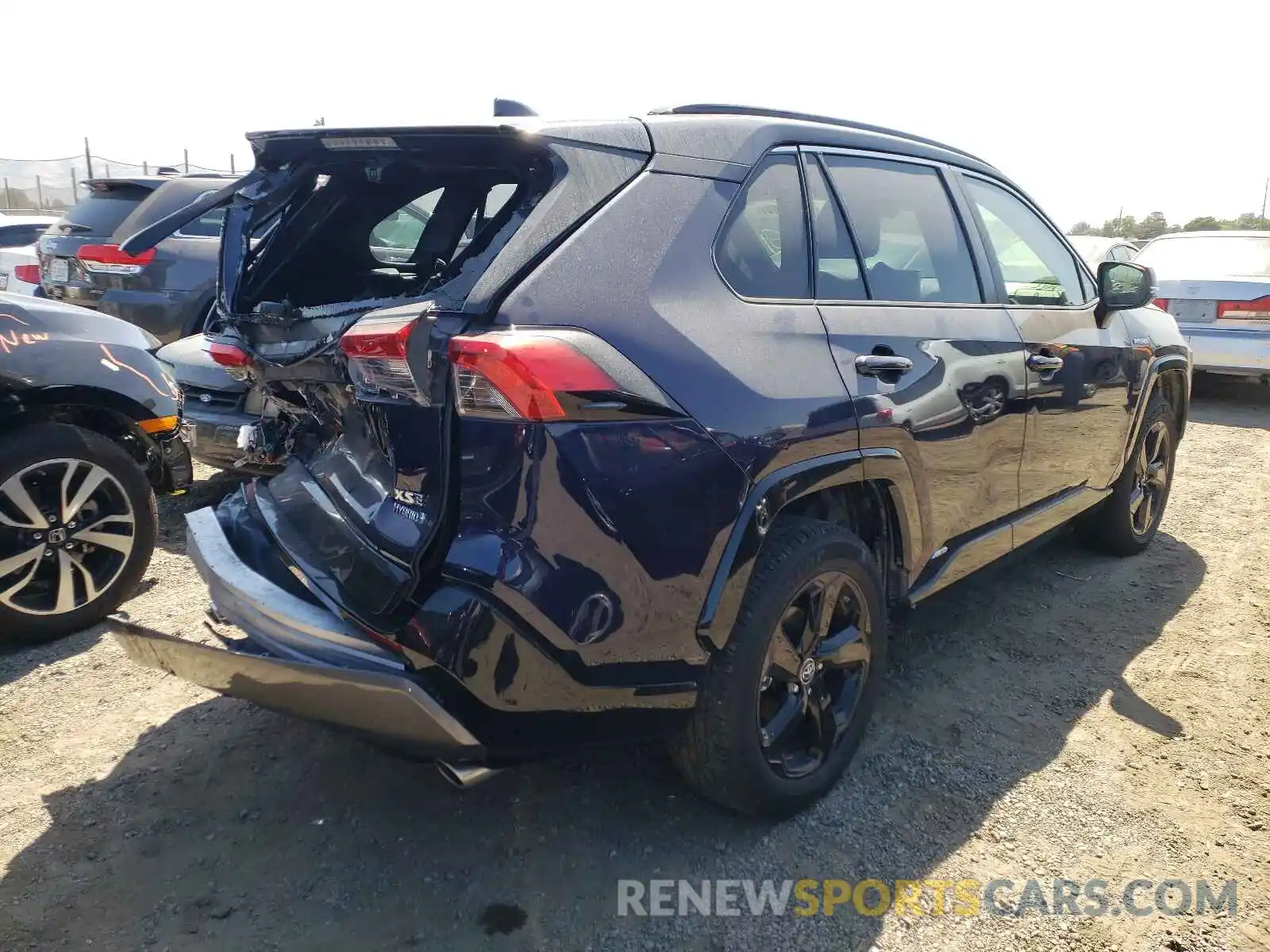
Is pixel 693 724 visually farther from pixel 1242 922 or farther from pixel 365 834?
pixel 1242 922

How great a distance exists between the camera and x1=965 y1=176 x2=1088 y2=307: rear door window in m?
3.58

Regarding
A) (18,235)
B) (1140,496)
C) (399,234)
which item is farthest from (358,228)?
(18,235)

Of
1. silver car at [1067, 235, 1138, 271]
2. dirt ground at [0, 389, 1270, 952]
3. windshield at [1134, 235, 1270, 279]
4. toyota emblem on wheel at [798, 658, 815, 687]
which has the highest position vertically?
windshield at [1134, 235, 1270, 279]

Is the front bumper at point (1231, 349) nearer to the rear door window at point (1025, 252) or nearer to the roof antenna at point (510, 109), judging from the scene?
the rear door window at point (1025, 252)

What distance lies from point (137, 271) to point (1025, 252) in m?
6.31

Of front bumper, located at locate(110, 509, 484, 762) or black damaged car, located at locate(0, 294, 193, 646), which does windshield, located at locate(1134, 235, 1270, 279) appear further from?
front bumper, located at locate(110, 509, 484, 762)

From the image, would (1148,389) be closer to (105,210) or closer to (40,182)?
(105,210)

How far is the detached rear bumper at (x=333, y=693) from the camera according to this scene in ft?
6.40

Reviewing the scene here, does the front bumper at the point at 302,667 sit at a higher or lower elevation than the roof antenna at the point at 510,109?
lower

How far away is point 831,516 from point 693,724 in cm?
82

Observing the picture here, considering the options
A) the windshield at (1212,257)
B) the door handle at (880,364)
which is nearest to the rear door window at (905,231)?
the door handle at (880,364)

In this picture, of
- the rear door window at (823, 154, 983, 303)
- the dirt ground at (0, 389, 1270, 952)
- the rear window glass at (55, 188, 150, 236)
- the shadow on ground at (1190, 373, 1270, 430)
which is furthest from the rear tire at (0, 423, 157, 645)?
the shadow on ground at (1190, 373, 1270, 430)

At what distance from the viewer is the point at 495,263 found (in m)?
2.03

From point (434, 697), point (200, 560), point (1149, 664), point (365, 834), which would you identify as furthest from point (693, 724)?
point (1149, 664)
